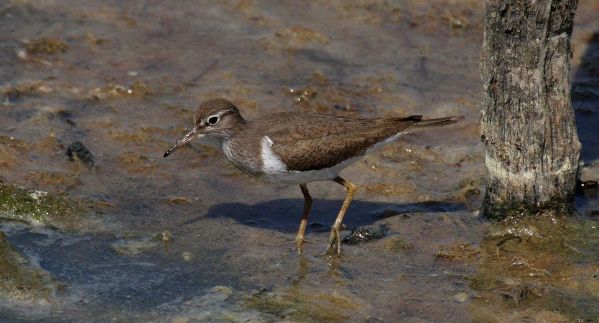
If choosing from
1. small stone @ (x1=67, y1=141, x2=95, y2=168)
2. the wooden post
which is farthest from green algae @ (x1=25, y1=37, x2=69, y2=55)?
the wooden post

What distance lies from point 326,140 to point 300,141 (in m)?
0.25

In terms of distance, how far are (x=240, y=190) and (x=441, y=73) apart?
357 cm

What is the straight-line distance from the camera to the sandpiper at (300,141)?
876 centimetres

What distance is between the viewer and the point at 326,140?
888 centimetres

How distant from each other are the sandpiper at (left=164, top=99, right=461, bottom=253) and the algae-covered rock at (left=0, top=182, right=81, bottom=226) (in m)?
1.23

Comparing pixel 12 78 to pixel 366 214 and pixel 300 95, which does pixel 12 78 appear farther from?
pixel 366 214

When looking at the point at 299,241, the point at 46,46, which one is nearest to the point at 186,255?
the point at 299,241

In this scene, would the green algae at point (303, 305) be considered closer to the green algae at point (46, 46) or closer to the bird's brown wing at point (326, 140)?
the bird's brown wing at point (326, 140)

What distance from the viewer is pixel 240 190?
396 inches

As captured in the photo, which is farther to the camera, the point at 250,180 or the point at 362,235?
the point at 250,180

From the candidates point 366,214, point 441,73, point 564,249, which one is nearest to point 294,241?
point 366,214

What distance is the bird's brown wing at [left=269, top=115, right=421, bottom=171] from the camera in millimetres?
8727

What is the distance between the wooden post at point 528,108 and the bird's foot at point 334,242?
1.44 m

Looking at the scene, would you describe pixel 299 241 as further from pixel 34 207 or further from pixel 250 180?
pixel 34 207
